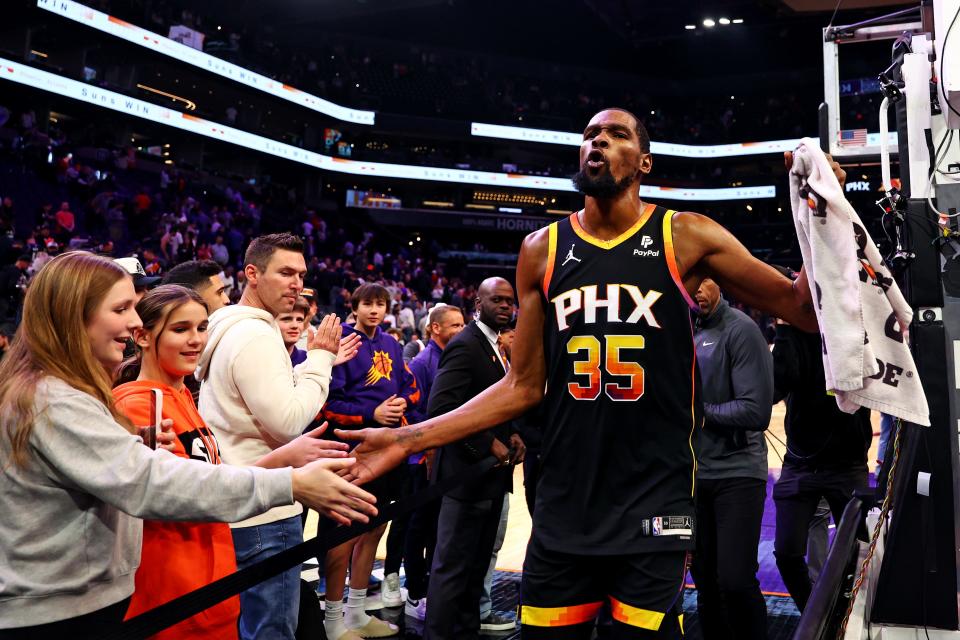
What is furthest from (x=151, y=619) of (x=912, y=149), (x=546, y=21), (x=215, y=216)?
(x=546, y=21)

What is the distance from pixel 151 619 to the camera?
5.99 feet

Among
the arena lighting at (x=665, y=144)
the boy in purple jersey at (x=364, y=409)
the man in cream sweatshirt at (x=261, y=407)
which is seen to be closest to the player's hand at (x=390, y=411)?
the boy in purple jersey at (x=364, y=409)

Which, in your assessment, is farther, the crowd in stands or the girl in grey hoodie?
the crowd in stands

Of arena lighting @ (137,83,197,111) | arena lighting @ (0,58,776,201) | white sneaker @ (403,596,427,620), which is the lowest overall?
white sneaker @ (403,596,427,620)

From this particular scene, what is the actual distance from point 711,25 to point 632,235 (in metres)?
28.8

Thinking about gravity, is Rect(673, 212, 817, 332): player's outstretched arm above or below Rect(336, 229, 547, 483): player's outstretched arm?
above

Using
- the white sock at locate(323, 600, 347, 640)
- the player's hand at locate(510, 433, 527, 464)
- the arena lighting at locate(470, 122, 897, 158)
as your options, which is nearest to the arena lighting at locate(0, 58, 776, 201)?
the arena lighting at locate(470, 122, 897, 158)

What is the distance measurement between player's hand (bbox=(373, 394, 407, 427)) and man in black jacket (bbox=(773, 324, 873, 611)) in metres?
2.07

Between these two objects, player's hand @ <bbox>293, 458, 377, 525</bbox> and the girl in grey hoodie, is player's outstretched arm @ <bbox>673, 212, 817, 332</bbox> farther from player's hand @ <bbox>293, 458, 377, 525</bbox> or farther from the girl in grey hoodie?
the girl in grey hoodie

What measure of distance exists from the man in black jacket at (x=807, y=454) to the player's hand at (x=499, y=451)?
4.70 feet

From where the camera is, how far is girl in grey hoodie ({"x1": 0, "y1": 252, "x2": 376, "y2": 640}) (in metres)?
1.77

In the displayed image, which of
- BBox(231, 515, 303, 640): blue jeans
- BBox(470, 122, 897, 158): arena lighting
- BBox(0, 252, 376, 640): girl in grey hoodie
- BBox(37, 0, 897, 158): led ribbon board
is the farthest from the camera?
BBox(470, 122, 897, 158): arena lighting

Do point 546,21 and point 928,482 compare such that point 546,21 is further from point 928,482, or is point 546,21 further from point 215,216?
point 928,482

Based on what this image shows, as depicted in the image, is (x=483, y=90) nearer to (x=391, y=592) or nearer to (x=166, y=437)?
(x=391, y=592)
